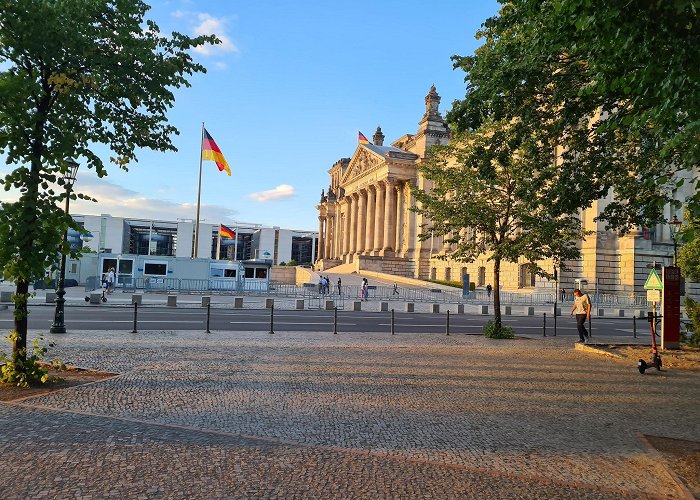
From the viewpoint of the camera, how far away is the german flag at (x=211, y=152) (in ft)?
139

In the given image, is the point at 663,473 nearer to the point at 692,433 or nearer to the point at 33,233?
the point at 692,433

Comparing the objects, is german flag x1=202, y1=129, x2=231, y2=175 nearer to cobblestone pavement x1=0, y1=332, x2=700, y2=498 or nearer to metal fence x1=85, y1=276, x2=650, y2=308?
metal fence x1=85, y1=276, x2=650, y2=308

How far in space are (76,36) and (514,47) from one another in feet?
26.0

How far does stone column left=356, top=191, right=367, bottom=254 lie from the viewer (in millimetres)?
88188

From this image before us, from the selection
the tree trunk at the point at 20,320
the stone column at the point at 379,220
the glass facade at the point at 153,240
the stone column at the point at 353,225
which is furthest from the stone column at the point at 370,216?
the tree trunk at the point at 20,320

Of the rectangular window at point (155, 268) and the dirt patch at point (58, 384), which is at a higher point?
the rectangular window at point (155, 268)

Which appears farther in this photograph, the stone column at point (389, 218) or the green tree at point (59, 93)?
the stone column at point (389, 218)

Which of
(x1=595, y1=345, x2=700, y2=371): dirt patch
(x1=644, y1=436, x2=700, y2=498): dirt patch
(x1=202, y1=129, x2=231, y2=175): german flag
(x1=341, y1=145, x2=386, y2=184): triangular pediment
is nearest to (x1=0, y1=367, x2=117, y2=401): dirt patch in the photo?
(x1=644, y1=436, x2=700, y2=498): dirt patch

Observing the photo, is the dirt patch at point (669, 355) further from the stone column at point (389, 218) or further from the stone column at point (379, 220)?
the stone column at point (379, 220)

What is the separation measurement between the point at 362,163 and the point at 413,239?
57.4 ft

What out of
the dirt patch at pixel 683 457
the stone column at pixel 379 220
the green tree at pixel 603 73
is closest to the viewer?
the dirt patch at pixel 683 457

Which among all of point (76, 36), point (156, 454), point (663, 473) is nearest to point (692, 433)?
point (663, 473)

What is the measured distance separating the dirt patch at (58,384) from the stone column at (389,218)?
6742cm

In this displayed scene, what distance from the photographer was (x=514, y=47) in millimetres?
10797
